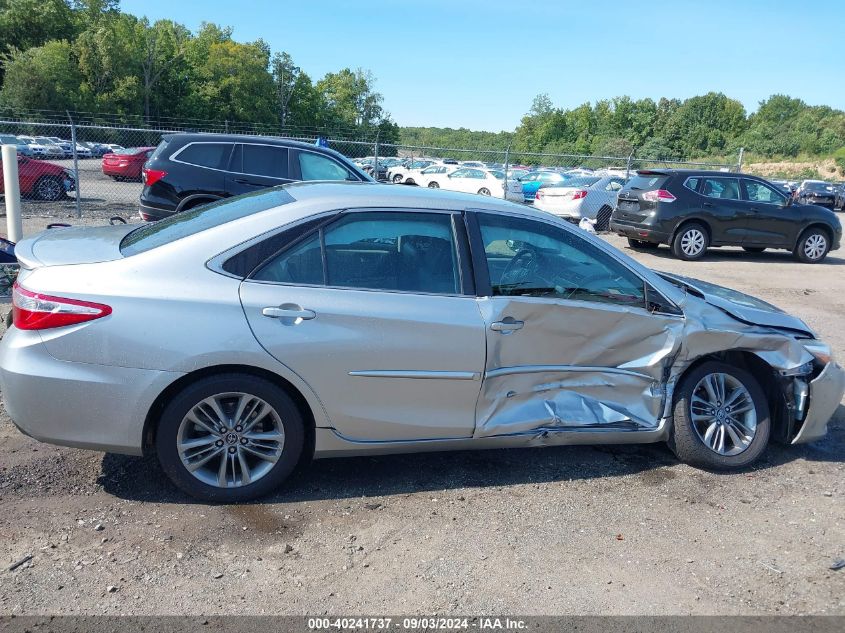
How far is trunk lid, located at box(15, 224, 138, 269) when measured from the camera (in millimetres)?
3553

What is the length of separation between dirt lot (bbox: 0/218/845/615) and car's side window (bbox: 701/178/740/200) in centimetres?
1009

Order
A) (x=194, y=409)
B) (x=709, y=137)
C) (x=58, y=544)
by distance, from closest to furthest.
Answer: (x=58, y=544)
(x=194, y=409)
(x=709, y=137)

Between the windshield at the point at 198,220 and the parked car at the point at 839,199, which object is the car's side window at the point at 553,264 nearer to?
the windshield at the point at 198,220

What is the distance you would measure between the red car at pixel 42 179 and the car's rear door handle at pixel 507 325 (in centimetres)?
1560

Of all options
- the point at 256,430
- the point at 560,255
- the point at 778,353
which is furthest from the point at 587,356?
the point at 256,430

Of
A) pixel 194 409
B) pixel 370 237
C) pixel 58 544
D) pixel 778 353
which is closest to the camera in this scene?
pixel 58 544

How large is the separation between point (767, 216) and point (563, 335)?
11.7m

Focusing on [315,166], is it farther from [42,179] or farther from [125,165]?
[125,165]

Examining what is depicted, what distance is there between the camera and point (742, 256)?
1479cm

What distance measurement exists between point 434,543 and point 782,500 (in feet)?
6.96

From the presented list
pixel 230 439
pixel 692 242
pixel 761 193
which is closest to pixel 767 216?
pixel 761 193

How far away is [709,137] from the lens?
8194 cm

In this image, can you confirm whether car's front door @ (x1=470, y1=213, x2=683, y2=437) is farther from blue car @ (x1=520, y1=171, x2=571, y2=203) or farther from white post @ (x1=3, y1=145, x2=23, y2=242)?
blue car @ (x1=520, y1=171, x2=571, y2=203)

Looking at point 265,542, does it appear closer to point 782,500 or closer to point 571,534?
point 571,534
